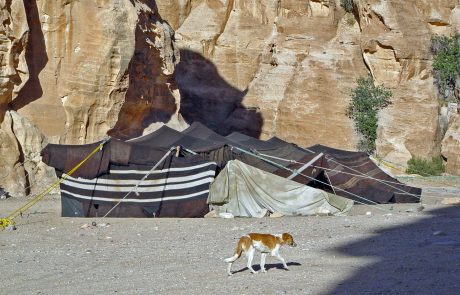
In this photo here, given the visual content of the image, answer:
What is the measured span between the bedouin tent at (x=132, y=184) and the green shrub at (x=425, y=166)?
16.4 metres

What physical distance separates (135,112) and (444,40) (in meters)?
16.4

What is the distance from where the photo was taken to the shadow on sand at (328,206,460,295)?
1041cm

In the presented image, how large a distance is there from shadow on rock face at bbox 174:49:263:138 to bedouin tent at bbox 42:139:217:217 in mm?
19509

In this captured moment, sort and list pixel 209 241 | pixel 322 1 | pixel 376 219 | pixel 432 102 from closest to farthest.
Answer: pixel 209 241 < pixel 376 219 < pixel 432 102 < pixel 322 1

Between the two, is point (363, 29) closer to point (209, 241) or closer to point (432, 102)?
point (432, 102)

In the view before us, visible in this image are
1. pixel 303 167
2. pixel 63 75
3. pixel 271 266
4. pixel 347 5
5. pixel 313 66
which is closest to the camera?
pixel 271 266

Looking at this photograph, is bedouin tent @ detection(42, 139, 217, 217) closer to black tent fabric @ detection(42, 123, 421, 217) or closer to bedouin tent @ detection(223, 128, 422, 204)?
black tent fabric @ detection(42, 123, 421, 217)

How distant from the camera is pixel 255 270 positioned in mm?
11977

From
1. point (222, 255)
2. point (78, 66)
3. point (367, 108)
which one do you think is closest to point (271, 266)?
point (222, 255)

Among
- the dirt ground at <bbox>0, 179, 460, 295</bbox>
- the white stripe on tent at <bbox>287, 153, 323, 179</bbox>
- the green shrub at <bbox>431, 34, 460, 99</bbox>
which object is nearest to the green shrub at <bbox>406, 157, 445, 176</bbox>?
the green shrub at <bbox>431, 34, 460, 99</bbox>

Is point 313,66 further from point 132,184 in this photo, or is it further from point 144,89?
point 132,184

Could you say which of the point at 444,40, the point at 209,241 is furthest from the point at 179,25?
the point at 209,241

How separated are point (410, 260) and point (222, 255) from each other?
3.05 m

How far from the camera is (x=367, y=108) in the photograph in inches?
1491
